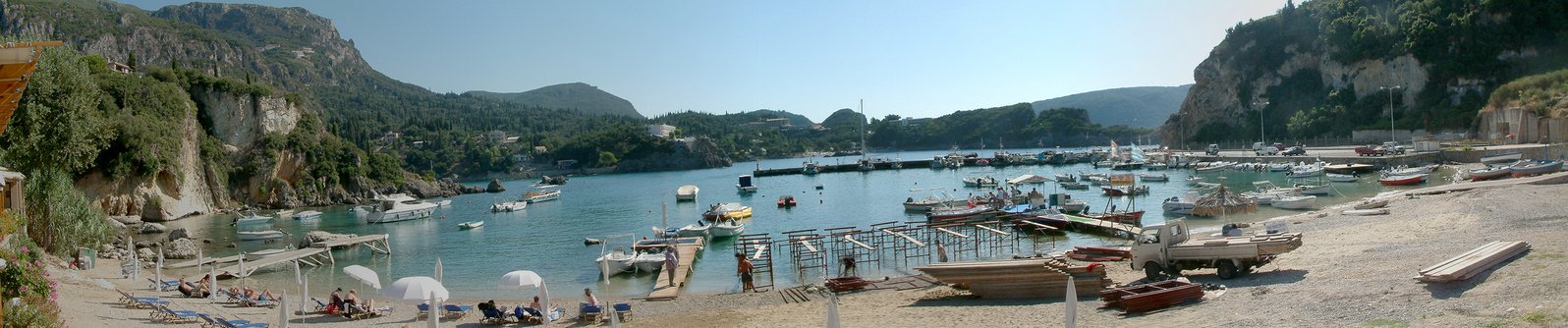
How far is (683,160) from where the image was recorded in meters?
186

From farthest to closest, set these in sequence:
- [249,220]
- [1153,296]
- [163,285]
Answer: [249,220] < [163,285] < [1153,296]

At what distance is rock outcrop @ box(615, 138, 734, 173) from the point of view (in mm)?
182125

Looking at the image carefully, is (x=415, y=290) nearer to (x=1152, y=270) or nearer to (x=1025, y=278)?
(x=1025, y=278)

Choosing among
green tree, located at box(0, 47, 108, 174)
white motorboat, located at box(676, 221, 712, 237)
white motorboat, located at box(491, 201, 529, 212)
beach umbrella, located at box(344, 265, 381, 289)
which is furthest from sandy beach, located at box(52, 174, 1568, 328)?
white motorboat, located at box(491, 201, 529, 212)

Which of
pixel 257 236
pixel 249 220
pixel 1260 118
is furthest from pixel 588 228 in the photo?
pixel 1260 118

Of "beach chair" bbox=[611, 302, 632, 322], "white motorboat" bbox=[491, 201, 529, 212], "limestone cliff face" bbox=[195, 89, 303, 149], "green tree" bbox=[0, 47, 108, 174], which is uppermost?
"limestone cliff face" bbox=[195, 89, 303, 149]

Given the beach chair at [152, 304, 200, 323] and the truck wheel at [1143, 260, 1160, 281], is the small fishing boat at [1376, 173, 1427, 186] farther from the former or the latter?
the beach chair at [152, 304, 200, 323]

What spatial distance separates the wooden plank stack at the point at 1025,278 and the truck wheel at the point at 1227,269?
2.35m

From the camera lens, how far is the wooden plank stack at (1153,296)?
1617cm

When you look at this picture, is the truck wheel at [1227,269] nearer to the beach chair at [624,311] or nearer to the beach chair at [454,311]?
the beach chair at [624,311]

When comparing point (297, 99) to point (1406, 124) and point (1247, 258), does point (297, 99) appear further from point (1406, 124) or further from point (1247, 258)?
point (1406, 124)

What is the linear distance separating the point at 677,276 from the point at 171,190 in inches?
2234

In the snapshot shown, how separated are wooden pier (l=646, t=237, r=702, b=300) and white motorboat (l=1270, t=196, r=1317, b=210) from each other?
3098cm

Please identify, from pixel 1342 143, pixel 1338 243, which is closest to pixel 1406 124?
pixel 1342 143
